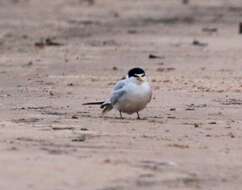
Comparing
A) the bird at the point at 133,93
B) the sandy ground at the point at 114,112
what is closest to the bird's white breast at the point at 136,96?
the bird at the point at 133,93

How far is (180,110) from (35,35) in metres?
14.2

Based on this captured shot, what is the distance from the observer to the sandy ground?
935 centimetres

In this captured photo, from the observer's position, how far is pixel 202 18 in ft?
119

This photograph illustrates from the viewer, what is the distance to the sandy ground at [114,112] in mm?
9352

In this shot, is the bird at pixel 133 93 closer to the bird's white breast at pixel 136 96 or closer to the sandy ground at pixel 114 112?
the bird's white breast at pixel 136 96

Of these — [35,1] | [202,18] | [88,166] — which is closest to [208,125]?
[88,166]

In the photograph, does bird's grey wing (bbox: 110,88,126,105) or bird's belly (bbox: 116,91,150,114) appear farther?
bird's grey wing (bbox: 110,88,126,105)

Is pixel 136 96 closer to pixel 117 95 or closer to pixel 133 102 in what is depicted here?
pixel 133 102

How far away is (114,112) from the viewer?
559 inches

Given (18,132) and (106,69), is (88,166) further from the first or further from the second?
(106,69)

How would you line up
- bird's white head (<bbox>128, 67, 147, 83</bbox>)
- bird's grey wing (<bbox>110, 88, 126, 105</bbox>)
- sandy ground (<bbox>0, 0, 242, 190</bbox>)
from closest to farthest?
sandy ground (<bbox>0, 0, 242, 190</bbox>)
bird's white head (<bbox>128, 67, 147, 83</bbox>)
bird's grey wing (<bbox>110, 88, 126, 105</bbox>)

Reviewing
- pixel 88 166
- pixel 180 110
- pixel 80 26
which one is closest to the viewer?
pixel 88 166

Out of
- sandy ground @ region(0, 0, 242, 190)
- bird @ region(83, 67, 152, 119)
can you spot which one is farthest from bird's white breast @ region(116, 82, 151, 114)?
sandy ground @ region(0, 0, 242, 190)

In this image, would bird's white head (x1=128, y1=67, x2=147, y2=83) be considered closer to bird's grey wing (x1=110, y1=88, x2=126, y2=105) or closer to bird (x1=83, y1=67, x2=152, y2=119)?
bird (x1=83, y1=67, x2=152, y2=119)
